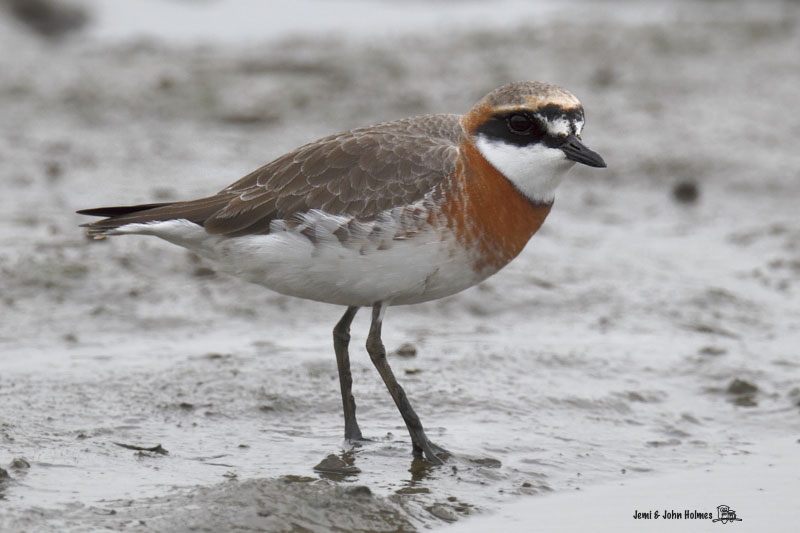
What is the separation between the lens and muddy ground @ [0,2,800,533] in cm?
675

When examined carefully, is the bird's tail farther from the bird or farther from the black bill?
the black bill

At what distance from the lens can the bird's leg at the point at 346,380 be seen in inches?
285

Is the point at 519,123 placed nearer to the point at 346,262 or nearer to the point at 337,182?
the point at 337,182

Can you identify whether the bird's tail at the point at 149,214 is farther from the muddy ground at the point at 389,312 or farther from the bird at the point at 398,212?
the muddy ground at the point at 389,312

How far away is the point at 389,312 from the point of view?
31.6ft

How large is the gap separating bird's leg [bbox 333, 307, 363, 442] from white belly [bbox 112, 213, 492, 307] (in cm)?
37

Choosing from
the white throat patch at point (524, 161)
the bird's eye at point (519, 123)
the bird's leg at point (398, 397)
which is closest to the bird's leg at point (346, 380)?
the bird's leg at point (398, 397)

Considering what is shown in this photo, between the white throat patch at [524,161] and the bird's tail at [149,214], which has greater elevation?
the white throat patch at [524,161]

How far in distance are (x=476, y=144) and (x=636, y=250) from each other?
14.4 ft

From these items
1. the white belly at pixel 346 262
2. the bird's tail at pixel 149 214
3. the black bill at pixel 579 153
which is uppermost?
the black bill at pixel 579 153

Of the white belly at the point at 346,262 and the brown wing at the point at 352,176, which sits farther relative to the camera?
the brown wing at the point at 352,176

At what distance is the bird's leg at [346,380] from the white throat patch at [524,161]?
4.09ft

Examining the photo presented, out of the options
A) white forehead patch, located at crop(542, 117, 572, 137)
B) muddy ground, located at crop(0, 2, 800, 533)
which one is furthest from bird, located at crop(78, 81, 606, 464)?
muddy ground, located at crop(0, 2, 800, 533)

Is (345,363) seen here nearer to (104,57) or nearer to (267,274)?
(267,274)
